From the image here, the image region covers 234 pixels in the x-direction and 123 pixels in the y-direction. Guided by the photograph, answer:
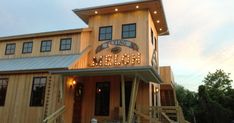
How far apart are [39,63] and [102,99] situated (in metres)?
4.09

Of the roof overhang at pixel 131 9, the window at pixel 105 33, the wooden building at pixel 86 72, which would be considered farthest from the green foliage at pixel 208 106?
the window at pixel 105 33

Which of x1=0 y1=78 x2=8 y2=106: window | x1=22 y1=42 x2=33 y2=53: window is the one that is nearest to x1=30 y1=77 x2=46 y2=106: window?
x1=0 y1=78 x2=8 y2=106: window

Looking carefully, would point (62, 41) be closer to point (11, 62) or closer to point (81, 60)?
point (81, 60)

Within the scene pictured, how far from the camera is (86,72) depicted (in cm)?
1125

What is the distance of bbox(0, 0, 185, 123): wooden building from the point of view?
12.2 metres

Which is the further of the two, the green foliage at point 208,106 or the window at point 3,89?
the green foliage at point 208,106

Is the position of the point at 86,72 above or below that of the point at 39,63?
below

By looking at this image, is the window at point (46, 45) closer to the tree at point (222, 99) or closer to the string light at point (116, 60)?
the string light at point (116, 60)

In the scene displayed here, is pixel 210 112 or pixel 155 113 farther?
pixel 210 112

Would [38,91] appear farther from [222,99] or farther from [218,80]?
[218,80]

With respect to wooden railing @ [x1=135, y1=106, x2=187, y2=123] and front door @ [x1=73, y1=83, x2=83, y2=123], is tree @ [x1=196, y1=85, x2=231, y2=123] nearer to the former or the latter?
wooden railing @ [x1=135, y1=106, x2=187, y2=123]

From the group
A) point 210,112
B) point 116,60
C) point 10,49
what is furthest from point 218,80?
point 10,49

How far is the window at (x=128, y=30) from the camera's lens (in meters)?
14.0

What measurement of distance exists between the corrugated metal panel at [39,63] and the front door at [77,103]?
150cm
